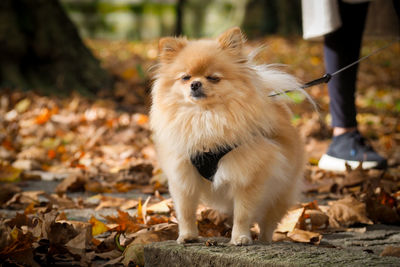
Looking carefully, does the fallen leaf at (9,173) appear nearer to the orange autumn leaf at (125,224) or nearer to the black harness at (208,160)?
the orange autumn leaf at (125,224)

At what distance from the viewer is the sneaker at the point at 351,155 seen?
157 inches

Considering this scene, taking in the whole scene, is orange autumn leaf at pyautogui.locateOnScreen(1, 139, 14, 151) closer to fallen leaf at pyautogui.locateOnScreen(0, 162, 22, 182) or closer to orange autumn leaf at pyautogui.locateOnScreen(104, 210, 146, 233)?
fallen leaf at pyautogui.locateOnScreen(0, 162, 22, 182)

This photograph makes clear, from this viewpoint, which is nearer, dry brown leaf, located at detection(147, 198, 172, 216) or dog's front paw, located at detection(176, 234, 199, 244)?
dog's front paw, located at detection(176, 234, 199, 244)

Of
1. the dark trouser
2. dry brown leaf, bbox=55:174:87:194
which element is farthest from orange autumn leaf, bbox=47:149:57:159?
the dark trouser

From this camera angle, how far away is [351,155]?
13.3 ft

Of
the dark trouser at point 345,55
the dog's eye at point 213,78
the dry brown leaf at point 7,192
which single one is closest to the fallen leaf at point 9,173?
the dry brown leaf at point 7,192

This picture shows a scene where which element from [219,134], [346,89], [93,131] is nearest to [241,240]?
[219,134]

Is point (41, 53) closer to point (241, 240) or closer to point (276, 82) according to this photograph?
point (276, 82)

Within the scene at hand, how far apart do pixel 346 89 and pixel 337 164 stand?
645 mm

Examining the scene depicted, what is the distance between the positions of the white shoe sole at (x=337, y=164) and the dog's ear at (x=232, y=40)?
5.92 ft

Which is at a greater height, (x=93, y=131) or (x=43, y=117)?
(x=43, y=117)

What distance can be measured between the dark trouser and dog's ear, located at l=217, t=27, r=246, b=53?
1.75 meters

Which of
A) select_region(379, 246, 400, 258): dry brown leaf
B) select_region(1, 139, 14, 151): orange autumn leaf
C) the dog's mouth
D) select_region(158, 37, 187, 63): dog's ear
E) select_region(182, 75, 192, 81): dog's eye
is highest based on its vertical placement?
select_region(158, 37, 187, 63): dog's ear

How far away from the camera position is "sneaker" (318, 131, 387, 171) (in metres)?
3.99
